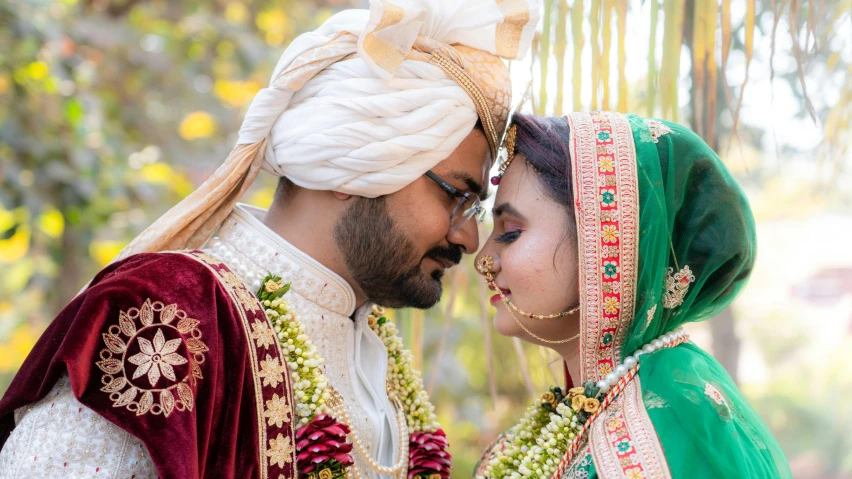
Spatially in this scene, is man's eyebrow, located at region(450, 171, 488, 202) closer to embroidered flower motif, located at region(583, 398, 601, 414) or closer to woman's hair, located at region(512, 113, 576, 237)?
woman's hair, located at region(512, 113, 576, 237)

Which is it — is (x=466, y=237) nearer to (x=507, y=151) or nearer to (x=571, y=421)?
(x=507, y=151)

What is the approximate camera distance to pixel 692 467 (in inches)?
66.9

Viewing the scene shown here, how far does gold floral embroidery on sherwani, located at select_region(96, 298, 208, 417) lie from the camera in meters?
1.73

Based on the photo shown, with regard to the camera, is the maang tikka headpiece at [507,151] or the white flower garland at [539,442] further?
the maang tikka headpiece at [507,151]

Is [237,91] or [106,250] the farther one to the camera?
[237,91]

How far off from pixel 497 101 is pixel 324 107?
0.49 metres

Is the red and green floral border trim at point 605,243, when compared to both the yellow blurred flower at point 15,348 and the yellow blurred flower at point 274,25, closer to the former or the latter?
the yellow blurred flower at point 274,25

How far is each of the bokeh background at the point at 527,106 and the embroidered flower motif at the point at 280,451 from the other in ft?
3.28

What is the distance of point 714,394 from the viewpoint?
181 centimetres

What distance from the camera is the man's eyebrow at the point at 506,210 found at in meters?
2.11

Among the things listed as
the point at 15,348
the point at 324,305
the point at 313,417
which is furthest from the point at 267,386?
the point at 15,348

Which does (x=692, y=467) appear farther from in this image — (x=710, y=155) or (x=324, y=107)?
(x=324, y=107)

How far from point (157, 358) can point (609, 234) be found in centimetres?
106

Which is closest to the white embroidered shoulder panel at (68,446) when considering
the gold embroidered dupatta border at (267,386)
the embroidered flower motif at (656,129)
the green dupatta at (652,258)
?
the gold embroidered dupatta border at (267,386)
